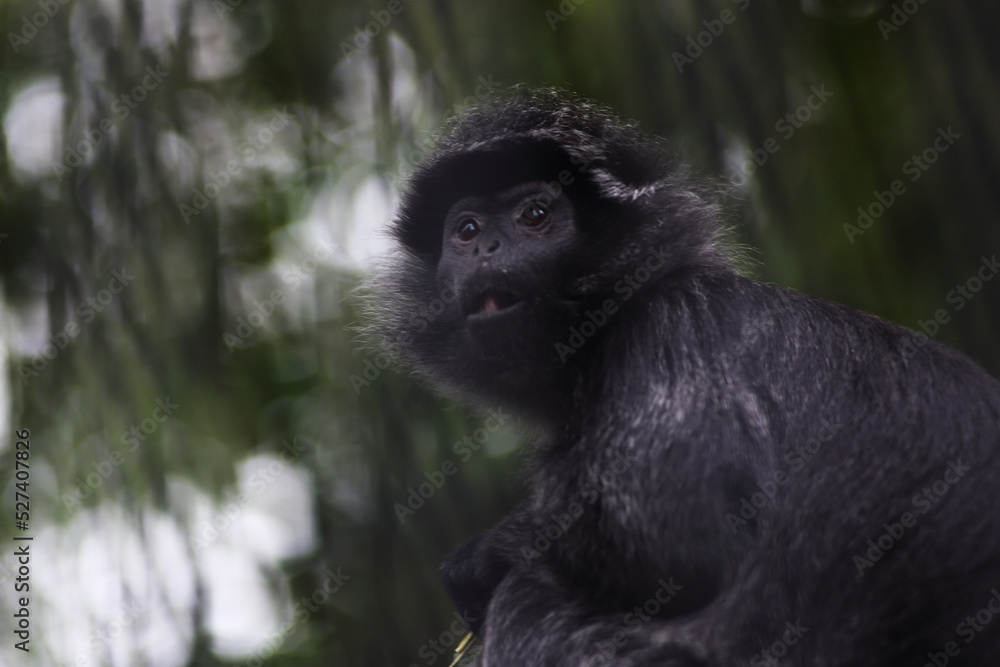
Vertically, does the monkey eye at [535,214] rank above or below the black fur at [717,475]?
above

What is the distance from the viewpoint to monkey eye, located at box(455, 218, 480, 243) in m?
4.75

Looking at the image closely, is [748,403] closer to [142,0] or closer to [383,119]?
[383,119]

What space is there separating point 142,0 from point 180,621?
3.23 metres

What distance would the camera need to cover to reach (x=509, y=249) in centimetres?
450

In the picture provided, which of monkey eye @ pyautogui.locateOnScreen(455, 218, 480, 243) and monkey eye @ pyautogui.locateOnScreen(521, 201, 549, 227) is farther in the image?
monkey eye @ pyautogui.locateOnScreen(455, 218, 480, 243)

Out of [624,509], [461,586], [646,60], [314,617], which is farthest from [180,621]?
[646,60]

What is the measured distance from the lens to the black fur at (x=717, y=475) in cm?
341

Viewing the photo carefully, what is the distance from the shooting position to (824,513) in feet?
11.6

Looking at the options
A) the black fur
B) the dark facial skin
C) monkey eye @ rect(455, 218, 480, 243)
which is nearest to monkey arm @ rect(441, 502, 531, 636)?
the black fur

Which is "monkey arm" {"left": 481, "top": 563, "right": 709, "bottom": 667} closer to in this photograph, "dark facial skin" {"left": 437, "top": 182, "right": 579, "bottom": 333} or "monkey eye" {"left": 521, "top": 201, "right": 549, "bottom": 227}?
"dark facial skin" {"left": 437, "top": 182, "right": 579, "bottom": 333}

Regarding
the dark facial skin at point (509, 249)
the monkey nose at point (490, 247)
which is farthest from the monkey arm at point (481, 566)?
the monkey nose at point (490, 247)

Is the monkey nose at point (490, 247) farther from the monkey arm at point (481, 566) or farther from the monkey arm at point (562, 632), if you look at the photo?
the monkey arm at point (562, 632)

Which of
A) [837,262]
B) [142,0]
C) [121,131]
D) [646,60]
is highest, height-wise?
[142,0]

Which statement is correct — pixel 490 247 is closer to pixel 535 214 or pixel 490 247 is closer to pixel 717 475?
pixel 535 214
